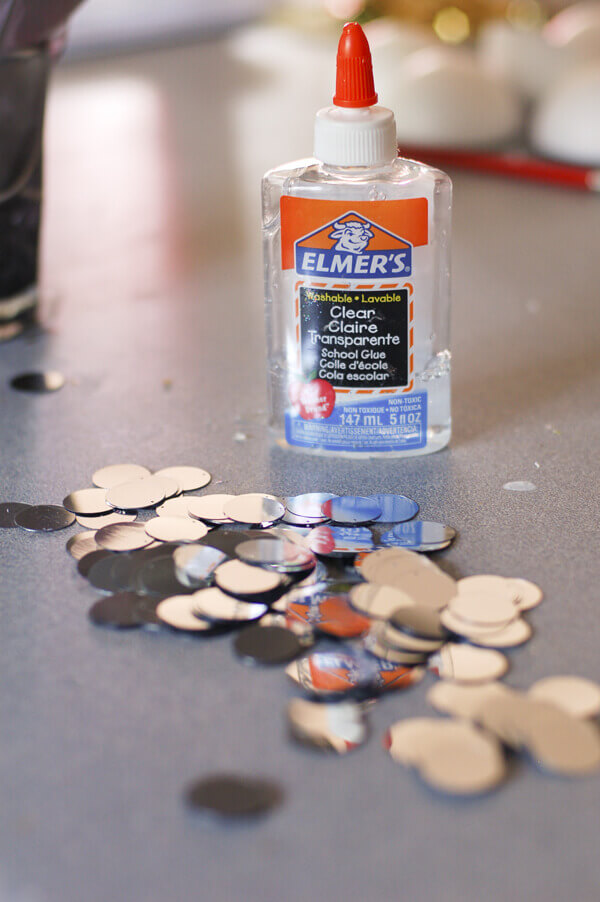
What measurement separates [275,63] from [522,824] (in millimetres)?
1482

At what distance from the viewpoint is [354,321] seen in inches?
21.6

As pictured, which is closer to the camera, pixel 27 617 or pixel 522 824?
pixel 522 824

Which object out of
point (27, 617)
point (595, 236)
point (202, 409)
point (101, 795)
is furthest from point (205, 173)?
point (101, 795)

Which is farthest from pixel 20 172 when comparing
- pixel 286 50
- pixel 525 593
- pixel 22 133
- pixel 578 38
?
pixel 286 50

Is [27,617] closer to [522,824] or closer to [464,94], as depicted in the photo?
[522,824]

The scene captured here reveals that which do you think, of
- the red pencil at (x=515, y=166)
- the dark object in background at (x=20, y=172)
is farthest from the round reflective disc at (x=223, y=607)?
the red pencil at (x=515, y=166)

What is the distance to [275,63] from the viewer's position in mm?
1617

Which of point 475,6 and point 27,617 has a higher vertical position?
point 475,6

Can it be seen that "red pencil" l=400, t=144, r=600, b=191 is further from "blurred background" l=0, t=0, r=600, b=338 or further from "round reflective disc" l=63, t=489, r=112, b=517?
"round reflective disc" l=63, t=489, r=112, b=517

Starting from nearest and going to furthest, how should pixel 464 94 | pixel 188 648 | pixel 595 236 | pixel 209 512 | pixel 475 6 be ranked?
pixel 188 648
pixel 209 512
pixel 595 236
pixel 464 94
pixel 475 6

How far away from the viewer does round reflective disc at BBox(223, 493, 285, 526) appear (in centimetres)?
51

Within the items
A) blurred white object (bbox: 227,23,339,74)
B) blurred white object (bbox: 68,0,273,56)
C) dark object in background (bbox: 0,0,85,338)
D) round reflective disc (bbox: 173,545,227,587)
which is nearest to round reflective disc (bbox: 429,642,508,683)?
round reflective disc (bbox: 173,545,227,587)

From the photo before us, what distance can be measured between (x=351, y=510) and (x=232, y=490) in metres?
0.07

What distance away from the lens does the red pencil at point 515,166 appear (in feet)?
3.46
